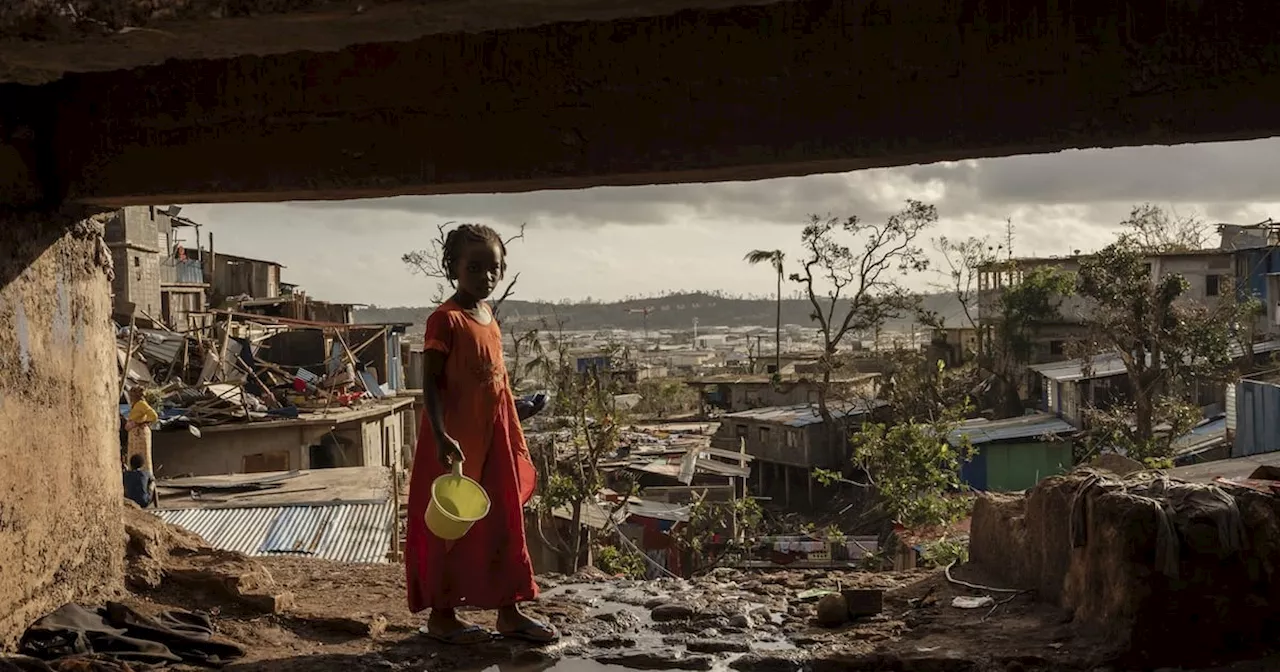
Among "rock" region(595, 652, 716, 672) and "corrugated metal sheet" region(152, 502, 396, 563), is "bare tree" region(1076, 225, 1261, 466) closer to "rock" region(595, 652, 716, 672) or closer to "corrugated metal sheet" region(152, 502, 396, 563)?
"corrugated metal sheet" region(152, 502, 396, 563)

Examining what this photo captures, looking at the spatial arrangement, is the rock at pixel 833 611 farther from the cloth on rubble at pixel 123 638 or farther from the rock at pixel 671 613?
the cloth on rubble at pixel 123 638

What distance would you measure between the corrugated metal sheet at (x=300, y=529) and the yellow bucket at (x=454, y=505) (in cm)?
403

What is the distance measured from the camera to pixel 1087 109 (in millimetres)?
2830

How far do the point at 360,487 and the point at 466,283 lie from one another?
26.6ft

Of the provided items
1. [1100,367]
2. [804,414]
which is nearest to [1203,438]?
[1100,367]

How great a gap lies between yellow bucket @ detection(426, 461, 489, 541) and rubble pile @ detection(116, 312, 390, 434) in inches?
514

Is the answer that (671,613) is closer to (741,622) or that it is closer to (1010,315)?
(741,622)

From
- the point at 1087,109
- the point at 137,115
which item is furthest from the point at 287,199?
the point at 1087,109

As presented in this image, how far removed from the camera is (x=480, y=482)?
3.86 meters

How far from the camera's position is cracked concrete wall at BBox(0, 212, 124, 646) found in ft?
11.3

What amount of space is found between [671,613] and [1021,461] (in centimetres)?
1977

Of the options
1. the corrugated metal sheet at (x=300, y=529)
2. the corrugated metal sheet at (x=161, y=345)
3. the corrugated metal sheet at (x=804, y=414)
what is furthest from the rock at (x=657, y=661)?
the corrugated metal sheet at (x=804, y=414)

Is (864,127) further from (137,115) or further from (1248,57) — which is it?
(137,115)

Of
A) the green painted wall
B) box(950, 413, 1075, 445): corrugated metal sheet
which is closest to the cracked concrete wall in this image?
box(950, 413, 1075, 445): corrugated metal sheet
